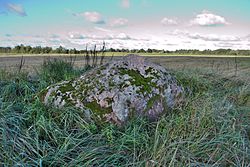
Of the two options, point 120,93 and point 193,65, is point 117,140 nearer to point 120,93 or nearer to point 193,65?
point 120,93

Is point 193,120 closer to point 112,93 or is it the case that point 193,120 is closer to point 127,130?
point 127,130

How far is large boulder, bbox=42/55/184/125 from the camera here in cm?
326

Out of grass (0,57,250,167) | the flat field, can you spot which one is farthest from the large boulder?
the flat field

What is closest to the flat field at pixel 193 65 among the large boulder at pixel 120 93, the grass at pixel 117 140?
the large boulder at pixel 120 93

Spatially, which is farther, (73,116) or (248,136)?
(248,136)

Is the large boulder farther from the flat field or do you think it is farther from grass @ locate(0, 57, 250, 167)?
the flat field

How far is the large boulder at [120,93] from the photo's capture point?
3260 millimetres

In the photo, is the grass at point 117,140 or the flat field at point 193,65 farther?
the flat field at point 193,65

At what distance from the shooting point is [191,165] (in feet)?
7.75

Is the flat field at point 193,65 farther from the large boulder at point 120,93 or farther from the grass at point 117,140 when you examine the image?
the grass at point 117,140

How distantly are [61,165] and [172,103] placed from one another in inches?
73.7

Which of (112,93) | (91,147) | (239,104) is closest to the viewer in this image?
(91,147)

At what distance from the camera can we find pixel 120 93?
3.36 m

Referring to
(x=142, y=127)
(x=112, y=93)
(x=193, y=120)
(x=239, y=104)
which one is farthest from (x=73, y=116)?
(x=239, y=104)
